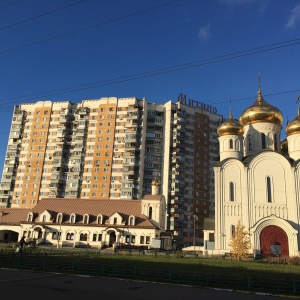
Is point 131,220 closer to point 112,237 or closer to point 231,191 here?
point 112,237

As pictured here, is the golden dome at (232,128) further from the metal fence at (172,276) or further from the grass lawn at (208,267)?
the metal fence at (172,276)

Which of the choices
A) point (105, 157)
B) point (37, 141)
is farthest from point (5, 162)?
point (105, 157)

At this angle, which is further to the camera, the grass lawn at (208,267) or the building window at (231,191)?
the building window at (231,191)

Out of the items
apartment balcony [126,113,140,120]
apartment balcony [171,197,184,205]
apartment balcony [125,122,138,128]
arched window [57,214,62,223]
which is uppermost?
apartment balcony [126,113,140,120]

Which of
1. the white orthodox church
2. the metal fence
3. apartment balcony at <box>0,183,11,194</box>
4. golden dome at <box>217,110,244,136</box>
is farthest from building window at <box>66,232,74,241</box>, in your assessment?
apartment balcony at <box>0,183,11,194</box>

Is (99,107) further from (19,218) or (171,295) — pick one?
(171,295)

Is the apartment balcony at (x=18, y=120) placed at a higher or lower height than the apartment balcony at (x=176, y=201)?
higher

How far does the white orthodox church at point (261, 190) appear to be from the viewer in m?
36.2

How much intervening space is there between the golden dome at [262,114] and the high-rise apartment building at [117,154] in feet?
84.8

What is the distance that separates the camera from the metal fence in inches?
520

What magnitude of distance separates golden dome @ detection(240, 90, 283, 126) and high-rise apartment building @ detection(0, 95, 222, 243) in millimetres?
25860

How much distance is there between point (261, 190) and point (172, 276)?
27.2 m

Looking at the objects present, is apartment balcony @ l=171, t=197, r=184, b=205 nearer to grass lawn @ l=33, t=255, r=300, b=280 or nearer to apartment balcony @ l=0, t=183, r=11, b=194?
apartment balcony @ l=0, t=183, r=11, b=194

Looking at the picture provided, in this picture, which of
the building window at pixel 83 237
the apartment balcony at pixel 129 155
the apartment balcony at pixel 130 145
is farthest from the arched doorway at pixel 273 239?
the apartment balcony at pixel 130 145
